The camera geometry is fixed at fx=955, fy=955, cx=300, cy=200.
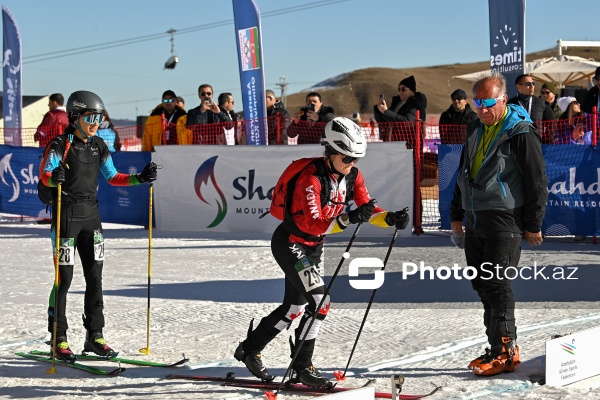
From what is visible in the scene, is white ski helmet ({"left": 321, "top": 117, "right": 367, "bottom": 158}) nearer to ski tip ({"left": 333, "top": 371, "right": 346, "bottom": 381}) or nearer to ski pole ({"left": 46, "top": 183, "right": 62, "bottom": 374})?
ski tip ({"left": 333, "top": 371, "right": 346, "bottom": 381})

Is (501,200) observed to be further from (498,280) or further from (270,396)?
(270,396)

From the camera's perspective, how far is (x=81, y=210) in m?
7.27

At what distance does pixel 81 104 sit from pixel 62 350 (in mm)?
1843

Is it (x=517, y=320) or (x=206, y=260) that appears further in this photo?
(x=206, y=260)

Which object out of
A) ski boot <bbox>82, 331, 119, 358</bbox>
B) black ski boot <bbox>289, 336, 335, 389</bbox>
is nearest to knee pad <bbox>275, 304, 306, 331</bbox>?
black ski boot <bbox>289, 336, 335, 389</bbox>

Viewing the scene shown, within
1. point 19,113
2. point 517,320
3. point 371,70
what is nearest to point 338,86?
point 371,70

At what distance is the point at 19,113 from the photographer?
19.8 meters

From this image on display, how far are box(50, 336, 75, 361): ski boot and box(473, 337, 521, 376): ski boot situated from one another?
2.95m

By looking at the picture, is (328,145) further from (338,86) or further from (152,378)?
(338,86)

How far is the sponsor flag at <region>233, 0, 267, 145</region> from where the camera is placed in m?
16.0

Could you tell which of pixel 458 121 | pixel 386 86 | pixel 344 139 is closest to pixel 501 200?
pixel 344 139

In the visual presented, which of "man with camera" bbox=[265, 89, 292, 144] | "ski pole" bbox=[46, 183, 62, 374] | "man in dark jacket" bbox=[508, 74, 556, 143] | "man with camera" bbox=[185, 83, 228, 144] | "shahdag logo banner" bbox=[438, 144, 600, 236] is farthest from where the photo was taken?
"man with camera" bbox=[185, 83, 228, 144]

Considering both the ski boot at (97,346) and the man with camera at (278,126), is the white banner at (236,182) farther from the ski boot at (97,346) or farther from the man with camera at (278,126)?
the ski boot at (97,346)

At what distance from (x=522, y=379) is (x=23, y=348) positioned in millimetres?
3883
